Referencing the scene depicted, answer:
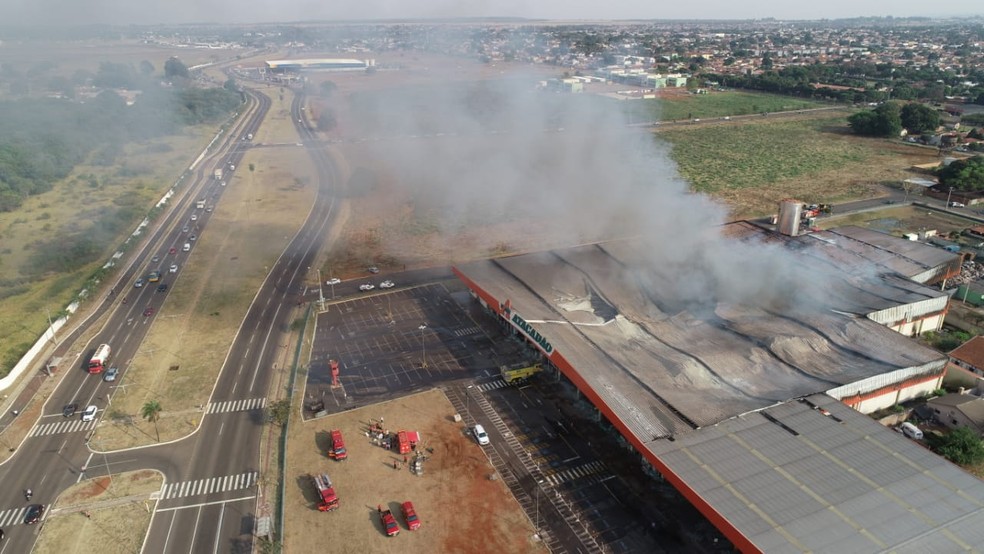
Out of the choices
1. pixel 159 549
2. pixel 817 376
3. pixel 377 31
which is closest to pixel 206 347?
pixel 159 549

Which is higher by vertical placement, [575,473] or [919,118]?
[919,118]

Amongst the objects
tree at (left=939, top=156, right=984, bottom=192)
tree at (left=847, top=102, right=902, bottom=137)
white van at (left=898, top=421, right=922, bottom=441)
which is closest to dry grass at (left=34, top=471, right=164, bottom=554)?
white van at (left=898, top=421, right=922, bottom=441)

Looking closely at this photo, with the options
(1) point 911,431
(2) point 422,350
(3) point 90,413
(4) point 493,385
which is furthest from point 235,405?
(1) point 911,431

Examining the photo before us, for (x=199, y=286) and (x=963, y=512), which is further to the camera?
(x=199, y=286)

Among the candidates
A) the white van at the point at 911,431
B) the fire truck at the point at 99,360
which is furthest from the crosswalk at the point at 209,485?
the white van at the point at 911,431

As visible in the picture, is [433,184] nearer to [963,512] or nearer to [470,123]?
[470,123]

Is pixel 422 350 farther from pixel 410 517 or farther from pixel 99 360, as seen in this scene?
Answer: pixel 99 360

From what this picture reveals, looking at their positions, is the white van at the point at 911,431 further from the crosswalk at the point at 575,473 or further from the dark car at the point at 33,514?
the dark car at the point at 33,514
